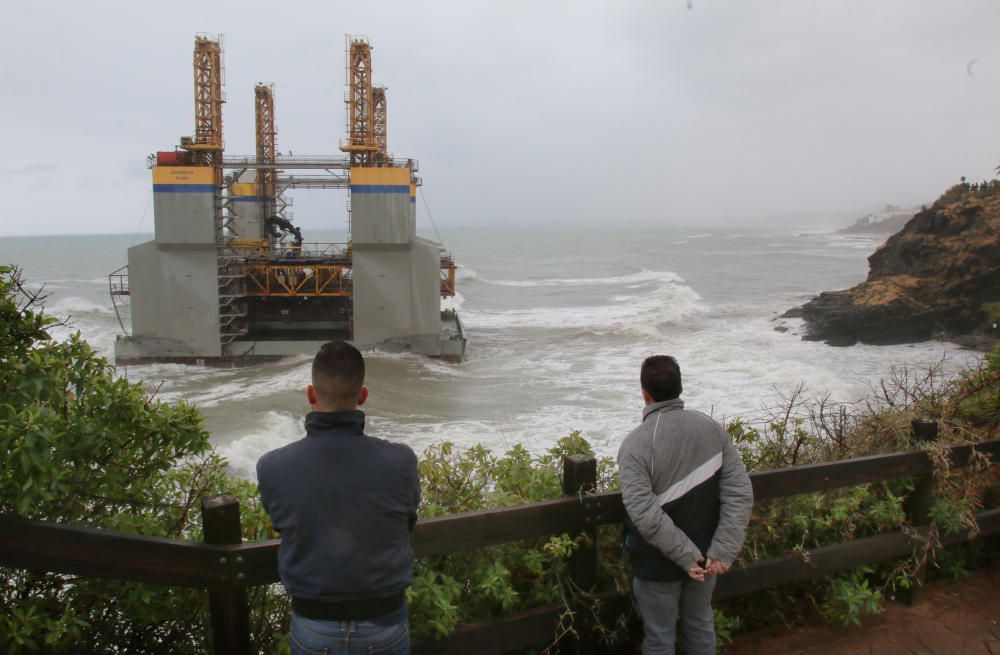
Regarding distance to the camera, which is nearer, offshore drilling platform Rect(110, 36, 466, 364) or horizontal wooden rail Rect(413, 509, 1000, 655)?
horizontal wooden rail Rect(413, 509, 1000, 655)

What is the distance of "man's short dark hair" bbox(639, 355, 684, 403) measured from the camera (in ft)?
9.34

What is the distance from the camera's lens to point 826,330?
28.3 metres

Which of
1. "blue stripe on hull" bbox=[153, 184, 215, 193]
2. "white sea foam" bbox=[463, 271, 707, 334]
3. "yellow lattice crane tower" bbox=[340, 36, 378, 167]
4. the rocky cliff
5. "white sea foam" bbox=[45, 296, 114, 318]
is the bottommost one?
"white sea foam" bbox=[45, 296, 114, 318]

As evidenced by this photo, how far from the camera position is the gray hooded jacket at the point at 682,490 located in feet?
9.06

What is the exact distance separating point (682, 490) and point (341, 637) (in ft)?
4.33

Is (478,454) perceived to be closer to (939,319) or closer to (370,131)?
(370,131)

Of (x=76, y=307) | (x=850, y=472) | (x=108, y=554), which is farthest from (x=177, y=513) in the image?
(x=76, y=307)

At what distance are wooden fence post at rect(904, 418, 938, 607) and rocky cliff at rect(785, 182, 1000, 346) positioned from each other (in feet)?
82.4

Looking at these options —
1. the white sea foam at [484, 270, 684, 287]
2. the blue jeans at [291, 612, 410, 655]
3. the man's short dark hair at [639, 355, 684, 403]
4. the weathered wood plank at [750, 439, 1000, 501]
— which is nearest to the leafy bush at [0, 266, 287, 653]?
the blue jeans at [291, 612, 410, 655]

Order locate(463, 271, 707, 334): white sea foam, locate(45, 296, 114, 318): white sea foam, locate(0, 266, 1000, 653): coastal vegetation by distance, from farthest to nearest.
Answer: locate(45, 296, 114, 318): white sea foam < locate(463, 271, 707, 334): white sea foam < locate(0, 266, 1000, 653): coastal vegetation

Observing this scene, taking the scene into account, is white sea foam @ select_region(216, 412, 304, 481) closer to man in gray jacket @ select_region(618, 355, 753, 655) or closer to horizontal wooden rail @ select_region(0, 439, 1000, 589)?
Answer: horizontal wooden rail @ select_region(0, 439, 1000, 589)

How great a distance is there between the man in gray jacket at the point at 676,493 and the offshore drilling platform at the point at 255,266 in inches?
898

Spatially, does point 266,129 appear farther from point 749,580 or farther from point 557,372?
point 749,580

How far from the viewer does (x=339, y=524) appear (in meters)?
2.19
